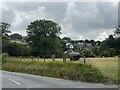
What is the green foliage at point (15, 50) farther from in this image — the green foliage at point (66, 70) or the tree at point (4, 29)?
the green foliage at point (66, 70)

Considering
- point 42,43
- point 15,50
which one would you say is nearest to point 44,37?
point 42,43

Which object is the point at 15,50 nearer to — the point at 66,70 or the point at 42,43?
Result: the point at 42,43

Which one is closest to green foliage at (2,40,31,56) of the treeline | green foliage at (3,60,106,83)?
the treeline

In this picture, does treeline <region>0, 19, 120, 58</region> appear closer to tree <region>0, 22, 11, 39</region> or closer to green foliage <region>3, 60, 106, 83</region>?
tree <region>0, 22, 11, 39</region>

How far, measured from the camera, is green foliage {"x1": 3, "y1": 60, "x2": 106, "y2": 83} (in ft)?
91.2

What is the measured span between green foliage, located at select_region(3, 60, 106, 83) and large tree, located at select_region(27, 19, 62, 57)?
6982 centimetres

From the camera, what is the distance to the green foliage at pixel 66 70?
91.2 feet

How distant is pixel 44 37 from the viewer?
4956 inches

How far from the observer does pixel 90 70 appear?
2980 cm

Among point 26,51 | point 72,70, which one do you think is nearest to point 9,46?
point 26,51

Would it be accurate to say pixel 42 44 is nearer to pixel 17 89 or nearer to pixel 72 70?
pixel 72 70

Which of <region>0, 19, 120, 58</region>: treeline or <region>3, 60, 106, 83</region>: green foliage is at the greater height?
<region>0, 19, 120, 58</region>: treeline

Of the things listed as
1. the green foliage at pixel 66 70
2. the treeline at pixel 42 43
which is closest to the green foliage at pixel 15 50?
the treeline at pixel 42 43

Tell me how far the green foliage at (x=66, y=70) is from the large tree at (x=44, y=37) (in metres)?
69.8
